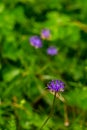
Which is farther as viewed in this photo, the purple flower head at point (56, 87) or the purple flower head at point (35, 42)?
the purple flower head at point (35, 42)

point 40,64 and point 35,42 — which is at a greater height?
point 35,42

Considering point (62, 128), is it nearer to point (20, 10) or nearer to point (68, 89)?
point (68, 89)

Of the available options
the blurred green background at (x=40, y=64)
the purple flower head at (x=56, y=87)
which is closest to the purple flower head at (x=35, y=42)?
the blurred green background at (x=40, y=64)

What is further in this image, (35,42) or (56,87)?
(35,42)

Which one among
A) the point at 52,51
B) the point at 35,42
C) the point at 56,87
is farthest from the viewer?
the point at 52,51

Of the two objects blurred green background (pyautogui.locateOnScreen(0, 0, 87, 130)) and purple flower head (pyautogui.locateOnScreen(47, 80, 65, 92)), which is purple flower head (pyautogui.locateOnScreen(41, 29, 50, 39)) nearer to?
blurred green background (pyautogui.locateOnScreen(0, 0, 87, 130))

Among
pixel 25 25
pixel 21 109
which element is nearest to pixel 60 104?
pixel 21 109

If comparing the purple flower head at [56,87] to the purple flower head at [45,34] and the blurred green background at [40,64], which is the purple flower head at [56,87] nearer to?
the blurred green background at [40,64]

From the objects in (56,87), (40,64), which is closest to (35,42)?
(40,64)

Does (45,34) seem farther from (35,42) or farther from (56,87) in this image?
(56,87)
